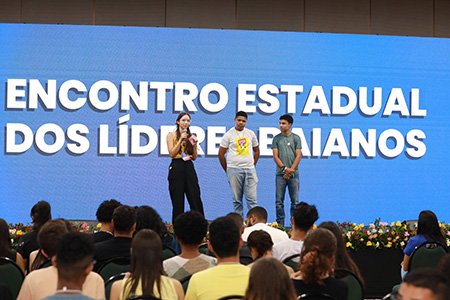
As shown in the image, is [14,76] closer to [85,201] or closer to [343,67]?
[85,201]

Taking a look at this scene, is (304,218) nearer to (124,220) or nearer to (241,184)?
(124,220)

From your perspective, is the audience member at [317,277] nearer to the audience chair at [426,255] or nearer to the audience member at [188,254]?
the audience member at [188,254]

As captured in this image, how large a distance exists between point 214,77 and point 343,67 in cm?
186

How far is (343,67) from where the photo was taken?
12445 millimetres

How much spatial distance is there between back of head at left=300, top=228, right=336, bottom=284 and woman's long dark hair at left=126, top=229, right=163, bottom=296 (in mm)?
714

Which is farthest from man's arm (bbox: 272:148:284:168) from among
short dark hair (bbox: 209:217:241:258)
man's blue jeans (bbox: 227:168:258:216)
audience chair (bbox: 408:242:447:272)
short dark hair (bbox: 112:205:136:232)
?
short dark hair (bbox: 209:217:241:258)

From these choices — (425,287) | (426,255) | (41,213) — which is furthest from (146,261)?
(426,255)

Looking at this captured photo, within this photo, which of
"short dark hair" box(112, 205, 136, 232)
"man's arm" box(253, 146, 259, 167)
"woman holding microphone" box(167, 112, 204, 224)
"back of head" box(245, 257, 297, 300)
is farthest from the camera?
"man's arm" box(253, 146, 259, 167)

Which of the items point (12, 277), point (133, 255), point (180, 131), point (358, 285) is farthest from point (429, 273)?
point (180, 131)

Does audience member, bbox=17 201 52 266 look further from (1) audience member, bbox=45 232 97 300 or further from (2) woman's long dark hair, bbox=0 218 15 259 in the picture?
(1) audience member, bbox=45 232 97 300

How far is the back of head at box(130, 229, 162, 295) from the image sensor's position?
13.1ft

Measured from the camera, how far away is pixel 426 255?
6.43m

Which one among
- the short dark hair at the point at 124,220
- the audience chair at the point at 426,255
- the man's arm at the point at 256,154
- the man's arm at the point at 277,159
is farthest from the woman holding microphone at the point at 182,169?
the short dark hair at the point at 124,220

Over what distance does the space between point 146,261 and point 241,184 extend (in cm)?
646
